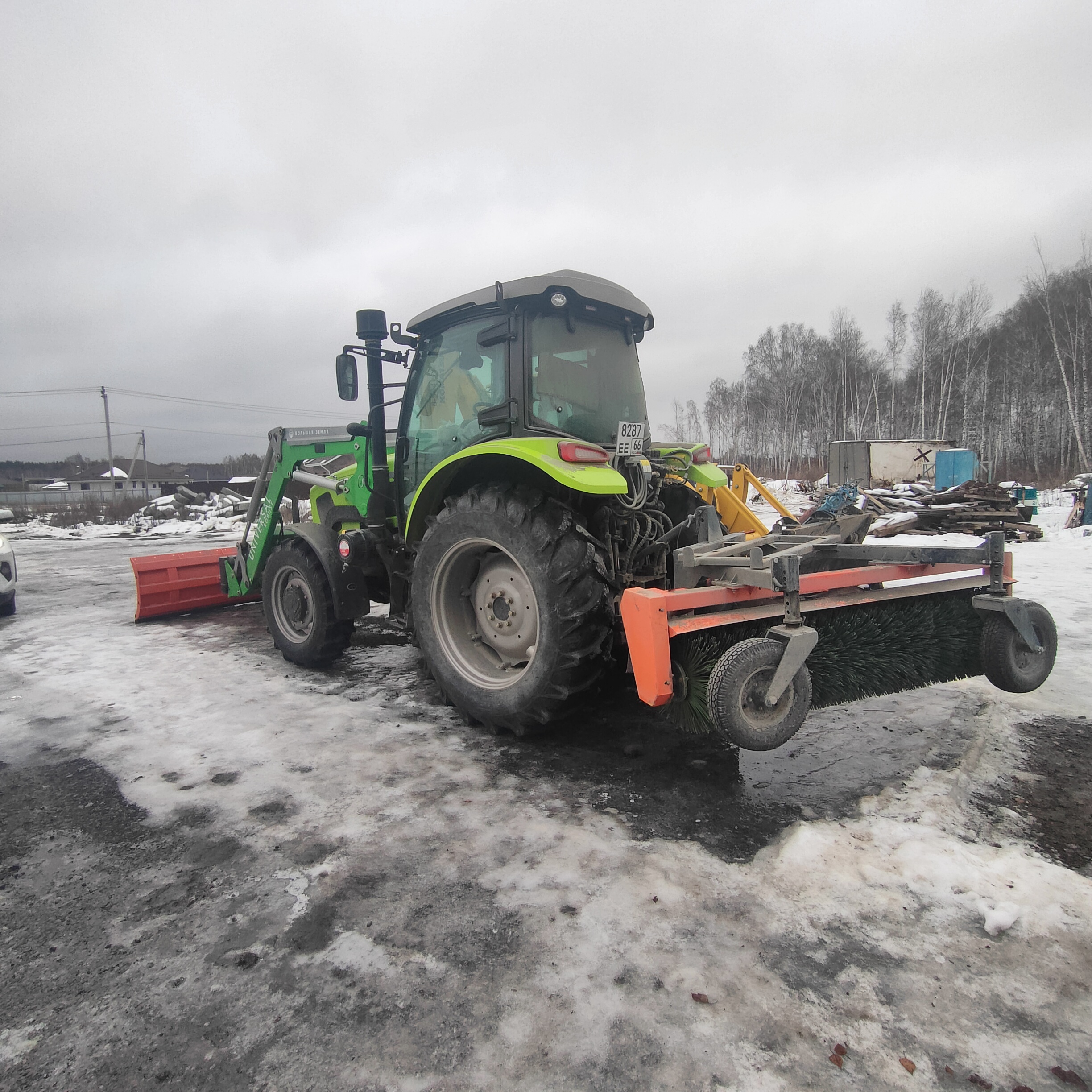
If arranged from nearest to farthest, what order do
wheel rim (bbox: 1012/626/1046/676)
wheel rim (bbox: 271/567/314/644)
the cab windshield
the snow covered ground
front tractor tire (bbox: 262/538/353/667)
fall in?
the snow covered ground, wheel rim (bbox: 1012/626/1046/676), the cab windshield, front tractor tire (bbox: 262/538/353/667), wheel rim (bbox: 271/567/314/644)

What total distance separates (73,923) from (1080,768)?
12.6ft

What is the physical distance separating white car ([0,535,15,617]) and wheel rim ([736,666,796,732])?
303 inches

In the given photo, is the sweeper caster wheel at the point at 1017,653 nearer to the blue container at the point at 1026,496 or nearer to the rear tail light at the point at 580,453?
the rear tail light at the point at 580,453

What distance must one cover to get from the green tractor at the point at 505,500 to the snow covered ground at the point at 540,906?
513mm

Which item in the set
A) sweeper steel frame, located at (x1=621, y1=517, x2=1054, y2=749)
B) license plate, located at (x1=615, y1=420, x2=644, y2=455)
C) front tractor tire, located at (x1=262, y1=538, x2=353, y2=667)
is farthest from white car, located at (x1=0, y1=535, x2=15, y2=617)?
sweeper steel frame, located at (x1=621, y1=517, x2=1054, y2=749)

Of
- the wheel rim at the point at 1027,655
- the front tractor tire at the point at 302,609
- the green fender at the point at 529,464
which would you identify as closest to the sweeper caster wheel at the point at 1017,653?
the wheel rim at the point at 1027,655

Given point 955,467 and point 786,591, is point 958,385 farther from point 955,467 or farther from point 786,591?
point 786,591

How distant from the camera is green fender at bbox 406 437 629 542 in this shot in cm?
272

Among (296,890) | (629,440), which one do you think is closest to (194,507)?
(629,440)

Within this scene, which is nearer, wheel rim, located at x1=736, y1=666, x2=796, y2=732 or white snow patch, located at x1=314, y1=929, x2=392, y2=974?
white snow patch, located at x1=314, y1=929, x2=392, y2=974

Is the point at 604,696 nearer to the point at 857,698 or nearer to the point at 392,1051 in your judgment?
the point at 857,698

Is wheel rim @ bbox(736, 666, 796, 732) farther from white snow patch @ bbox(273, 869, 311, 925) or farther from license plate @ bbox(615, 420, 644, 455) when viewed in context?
white snow patch @ bbox(273, 869, 311, 925)

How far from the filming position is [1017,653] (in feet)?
9.69

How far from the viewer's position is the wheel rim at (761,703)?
7.46ft
